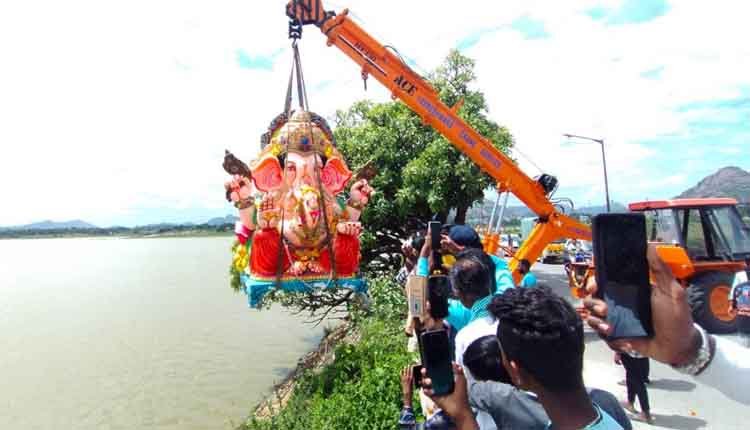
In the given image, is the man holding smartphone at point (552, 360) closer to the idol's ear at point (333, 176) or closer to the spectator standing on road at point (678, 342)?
the spectator standing on road at point (678, 342)

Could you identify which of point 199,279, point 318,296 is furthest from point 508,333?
point 199,279

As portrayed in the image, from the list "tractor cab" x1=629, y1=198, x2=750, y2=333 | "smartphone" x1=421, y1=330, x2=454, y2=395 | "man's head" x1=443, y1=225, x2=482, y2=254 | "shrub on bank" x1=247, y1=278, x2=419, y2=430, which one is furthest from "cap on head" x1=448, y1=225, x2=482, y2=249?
"tractor cab" x1=629, y1=198, x2=750, y2=333

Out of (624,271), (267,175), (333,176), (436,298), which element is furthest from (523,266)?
(624,271)

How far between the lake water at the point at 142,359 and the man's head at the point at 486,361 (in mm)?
7168

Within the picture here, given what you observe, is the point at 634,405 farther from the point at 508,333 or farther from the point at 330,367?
the point at 508,333

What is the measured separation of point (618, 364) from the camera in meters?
7.16

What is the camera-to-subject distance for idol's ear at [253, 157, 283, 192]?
677 centimetres

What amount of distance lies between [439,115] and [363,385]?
4.92 metres

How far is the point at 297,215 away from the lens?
6688 millimetres

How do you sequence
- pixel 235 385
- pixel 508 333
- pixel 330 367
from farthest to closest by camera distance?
pixel 235 385 → pixel 330 367 → pixel 508 333

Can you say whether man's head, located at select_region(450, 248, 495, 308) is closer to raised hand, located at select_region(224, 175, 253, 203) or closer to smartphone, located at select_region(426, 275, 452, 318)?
smartphone, located at select_region(426, 275, 452, 318)

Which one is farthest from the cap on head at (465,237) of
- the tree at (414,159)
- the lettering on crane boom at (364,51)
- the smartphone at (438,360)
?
the tree at (414,159)

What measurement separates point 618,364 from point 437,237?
5.38 meters

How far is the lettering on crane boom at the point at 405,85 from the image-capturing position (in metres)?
8.61
